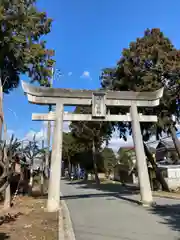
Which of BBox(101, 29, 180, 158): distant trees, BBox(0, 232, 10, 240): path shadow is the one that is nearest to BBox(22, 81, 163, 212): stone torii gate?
BBox(101, 29, 180, 158): distant trees

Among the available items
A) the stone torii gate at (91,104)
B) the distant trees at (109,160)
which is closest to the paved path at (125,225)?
the stone torii gate at (91,104)

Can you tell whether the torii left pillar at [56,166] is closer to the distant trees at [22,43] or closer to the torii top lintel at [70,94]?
the torii top lintel at [70,94]

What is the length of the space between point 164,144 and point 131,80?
3020cm

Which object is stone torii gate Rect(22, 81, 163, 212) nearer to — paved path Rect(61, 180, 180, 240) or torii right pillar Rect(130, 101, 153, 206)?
torii right pillar Rect(130, 101, 153, 206)

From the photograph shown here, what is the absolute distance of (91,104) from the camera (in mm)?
15219

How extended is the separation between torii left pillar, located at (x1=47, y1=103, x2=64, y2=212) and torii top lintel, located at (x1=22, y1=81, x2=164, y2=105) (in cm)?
59

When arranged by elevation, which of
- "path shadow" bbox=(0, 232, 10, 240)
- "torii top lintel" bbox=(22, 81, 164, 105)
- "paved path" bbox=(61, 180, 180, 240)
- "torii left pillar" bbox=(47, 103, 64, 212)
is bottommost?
"path shadow" bbox=(0, 232, 10, 240)

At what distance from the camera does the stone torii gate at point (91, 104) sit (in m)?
13.9

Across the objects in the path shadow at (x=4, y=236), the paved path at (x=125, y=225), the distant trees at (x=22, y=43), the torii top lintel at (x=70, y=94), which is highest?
the distant trees at (x=22, y=43)

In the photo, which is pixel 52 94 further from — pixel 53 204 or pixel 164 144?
pixel 164 144

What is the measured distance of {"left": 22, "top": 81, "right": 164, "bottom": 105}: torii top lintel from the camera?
1447 cm

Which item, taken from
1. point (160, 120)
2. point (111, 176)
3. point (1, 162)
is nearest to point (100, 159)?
point (111, 176)

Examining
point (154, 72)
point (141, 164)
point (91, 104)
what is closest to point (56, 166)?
point (91, 104)

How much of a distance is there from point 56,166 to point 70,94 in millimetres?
3807
